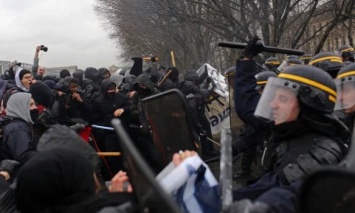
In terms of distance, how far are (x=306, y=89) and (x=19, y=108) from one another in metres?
2.89

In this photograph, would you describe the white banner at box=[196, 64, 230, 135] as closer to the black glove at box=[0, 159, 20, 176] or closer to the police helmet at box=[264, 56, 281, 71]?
the police helmet at box=[264, 56, 281, 71]

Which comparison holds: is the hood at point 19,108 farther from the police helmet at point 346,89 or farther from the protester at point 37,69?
the protester at point 37,69

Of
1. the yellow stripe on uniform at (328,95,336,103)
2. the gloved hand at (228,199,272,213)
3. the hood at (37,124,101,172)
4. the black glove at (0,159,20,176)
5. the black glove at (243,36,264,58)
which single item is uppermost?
the black glove at (243,36,264,58)

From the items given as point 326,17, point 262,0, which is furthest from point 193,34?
point 262,0

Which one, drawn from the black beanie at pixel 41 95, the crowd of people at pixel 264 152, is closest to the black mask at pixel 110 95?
the black beanie at pixel 41 95

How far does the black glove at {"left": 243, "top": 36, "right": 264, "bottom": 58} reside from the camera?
2.97m

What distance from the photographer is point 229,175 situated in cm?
189

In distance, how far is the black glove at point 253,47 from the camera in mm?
2967

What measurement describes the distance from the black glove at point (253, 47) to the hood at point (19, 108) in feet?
7.46

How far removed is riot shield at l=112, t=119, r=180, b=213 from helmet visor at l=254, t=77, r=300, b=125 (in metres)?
1.08

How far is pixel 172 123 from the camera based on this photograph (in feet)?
8.06

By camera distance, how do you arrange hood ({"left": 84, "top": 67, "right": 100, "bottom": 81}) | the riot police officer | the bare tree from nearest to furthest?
1. the riot police officer
2. hood ({"left": 84, "top": 67, "right": 100, "bottom": 81})
3. the bare tree

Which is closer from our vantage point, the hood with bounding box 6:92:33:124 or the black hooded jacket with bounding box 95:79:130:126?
the hood with bounding box 6:92:33:124

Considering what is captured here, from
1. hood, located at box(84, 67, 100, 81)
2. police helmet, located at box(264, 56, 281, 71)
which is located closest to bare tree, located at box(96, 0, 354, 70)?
police helmet, located at box(264, 56, 281, 71)
